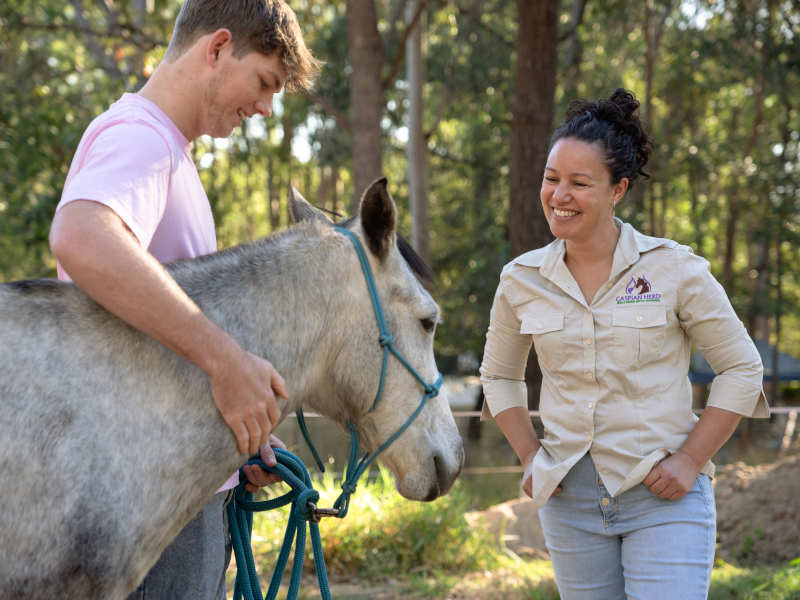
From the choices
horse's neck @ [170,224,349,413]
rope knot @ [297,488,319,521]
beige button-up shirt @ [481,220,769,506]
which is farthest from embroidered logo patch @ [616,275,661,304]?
rope knot @ [297,488,319,521]

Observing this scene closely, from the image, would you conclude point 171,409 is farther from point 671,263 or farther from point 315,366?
point 671,263

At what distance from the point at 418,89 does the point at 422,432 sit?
12.6 metres

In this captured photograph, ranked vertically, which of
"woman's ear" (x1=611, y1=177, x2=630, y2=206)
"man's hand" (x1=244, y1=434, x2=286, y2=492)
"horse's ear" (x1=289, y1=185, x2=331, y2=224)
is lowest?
"man's hand" (x1=244, y1=434, x2=286, y2=492)

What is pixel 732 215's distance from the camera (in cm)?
2527

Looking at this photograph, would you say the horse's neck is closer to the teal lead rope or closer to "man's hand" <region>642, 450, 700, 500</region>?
the teal lead rope

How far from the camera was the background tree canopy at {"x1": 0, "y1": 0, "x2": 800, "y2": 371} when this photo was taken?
36.5ft

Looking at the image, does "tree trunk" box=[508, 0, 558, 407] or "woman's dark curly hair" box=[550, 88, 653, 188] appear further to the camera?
"tree trunk" box=[508, 0, 558, 407]

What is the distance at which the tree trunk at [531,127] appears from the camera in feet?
33.2

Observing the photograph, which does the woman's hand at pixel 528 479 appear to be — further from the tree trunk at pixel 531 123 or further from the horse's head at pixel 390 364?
the tree trunk at pixel 531 123

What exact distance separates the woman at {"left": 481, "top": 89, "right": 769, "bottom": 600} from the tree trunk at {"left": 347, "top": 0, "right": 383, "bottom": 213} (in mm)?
6430

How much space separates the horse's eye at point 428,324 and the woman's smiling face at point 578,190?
0.65 m

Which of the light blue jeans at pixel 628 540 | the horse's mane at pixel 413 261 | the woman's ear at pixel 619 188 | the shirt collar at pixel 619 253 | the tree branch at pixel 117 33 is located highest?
the tree branch at pixel 117 33

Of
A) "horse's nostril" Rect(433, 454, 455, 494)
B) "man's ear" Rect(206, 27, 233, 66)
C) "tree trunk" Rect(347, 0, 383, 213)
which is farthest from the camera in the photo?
"tree trunk" Rect(347, 0, 383, 213)

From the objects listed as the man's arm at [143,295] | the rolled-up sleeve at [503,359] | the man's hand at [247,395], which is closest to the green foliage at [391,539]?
the rolled-up sleeve at [503,359]
